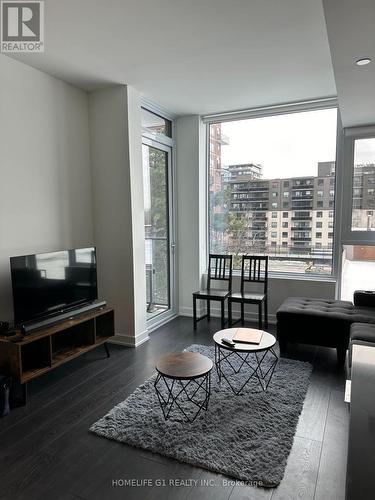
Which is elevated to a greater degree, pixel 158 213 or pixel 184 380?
pixel 158 213

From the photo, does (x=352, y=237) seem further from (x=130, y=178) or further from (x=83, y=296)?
(x=83, y=296)

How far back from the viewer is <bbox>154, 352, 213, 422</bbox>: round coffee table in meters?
2.24

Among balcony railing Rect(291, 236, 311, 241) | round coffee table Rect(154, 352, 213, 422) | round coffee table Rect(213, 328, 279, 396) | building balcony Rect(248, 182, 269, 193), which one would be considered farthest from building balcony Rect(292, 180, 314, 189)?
round coffee table Rect(154, 352, 213, 422)

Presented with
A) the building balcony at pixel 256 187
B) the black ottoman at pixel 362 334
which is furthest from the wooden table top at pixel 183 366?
the building balcony at pixel 256 187

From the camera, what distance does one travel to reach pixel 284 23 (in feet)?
7.99

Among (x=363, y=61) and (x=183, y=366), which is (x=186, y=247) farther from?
(x=363, y=61)

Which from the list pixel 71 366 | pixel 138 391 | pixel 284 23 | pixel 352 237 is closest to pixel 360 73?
pixel 284 23

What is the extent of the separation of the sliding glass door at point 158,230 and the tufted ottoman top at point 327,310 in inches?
69.7

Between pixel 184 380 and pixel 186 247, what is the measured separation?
264cm

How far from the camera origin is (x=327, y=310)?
3445 millimetres

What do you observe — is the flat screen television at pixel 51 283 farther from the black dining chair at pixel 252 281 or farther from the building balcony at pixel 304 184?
the building balcony at pixel 304 184

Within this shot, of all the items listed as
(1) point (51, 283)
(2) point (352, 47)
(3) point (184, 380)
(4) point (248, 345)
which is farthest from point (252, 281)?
(2) point (352, 47)

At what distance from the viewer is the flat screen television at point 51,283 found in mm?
2705

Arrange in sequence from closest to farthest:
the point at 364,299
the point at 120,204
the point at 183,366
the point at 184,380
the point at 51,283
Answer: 1. the point at 183,366
2. the point at 184,380
3. the point at 51,283
4. the point at 364,299
5. the point at 120,204
